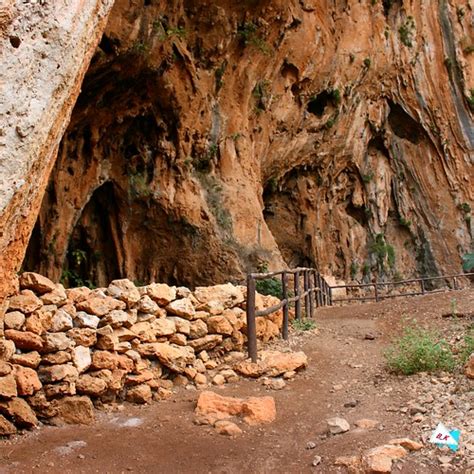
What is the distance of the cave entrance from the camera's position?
44.1 ft

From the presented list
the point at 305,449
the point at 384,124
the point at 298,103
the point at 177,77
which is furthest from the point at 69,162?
the point at 384,124

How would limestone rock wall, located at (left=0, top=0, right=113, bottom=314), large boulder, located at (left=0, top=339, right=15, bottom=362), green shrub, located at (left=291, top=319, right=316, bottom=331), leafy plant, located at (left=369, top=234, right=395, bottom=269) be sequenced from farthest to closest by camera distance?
leafy plant, located at (left=369, top=234, right=395, bottom=269)
green shrub, located at (left=291, top=319, right=316, bottom=331)
large boulder, located at (left=0, top=339, right=15, bottom=362)
limestone rock wall, located at (left=0, top=0, right=113, bottom=314)

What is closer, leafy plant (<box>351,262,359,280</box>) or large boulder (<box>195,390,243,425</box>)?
large boulder (<box>195,390,243,425</box>)

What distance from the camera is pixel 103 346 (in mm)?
4754

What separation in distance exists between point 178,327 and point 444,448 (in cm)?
291

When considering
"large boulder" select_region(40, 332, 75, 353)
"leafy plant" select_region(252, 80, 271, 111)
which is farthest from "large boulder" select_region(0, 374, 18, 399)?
"leafy plant" select_region(252, 80, 271, 111)

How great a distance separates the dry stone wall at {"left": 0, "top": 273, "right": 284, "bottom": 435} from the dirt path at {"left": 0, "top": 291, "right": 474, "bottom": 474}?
19 cm

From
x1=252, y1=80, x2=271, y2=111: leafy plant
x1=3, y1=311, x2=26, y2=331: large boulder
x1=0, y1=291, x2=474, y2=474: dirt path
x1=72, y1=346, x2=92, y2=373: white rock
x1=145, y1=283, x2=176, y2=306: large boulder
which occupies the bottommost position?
x1=0, y1=291, x2=474, y2=474: dirt path

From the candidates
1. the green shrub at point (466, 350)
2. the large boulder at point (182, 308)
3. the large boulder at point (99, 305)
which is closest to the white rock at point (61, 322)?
the large boulder at point (99, 305)

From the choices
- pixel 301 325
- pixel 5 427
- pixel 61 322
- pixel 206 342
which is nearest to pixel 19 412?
pixel 5 427

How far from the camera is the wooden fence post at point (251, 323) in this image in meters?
5.98

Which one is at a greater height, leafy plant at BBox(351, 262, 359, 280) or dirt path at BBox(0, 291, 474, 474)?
leafy plant at BBox(351, 262, 359, 280)

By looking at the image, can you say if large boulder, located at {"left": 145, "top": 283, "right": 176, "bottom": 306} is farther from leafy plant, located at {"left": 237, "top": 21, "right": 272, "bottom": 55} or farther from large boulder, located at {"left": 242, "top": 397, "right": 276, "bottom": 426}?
leafy plant, located at {"left": 237, "top": 21, "right": 272, "bottom": 55}

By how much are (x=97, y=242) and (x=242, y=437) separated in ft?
33.8
